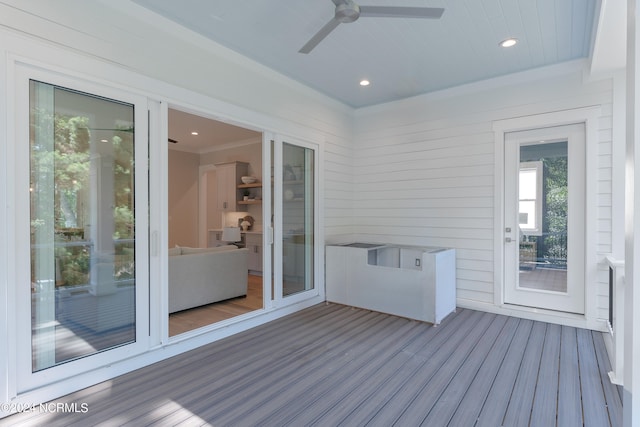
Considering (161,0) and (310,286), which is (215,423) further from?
(161,0)

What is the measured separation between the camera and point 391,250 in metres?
4.90

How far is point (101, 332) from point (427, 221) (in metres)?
3.96

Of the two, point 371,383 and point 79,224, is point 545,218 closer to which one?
point 371,383

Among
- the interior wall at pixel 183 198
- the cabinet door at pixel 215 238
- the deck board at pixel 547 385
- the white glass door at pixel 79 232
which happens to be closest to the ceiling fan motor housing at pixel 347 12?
the white glass door at pixel 79 232

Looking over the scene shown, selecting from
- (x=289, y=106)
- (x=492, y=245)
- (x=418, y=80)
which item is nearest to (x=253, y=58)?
(x=289, y=106)

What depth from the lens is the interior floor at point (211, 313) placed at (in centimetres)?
368

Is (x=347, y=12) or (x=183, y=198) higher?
(x=347, y=12)

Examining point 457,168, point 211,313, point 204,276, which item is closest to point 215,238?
point 204,276

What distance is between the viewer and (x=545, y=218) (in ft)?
13.0

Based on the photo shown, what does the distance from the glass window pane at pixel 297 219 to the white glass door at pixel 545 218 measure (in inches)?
100

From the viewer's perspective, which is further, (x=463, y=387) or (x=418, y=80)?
(x=418, y=80)

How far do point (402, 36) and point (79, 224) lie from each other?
3.27 meters

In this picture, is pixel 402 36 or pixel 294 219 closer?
pixel 402 36

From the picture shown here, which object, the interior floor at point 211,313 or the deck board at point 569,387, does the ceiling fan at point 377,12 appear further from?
the interior floor at point 211,313
